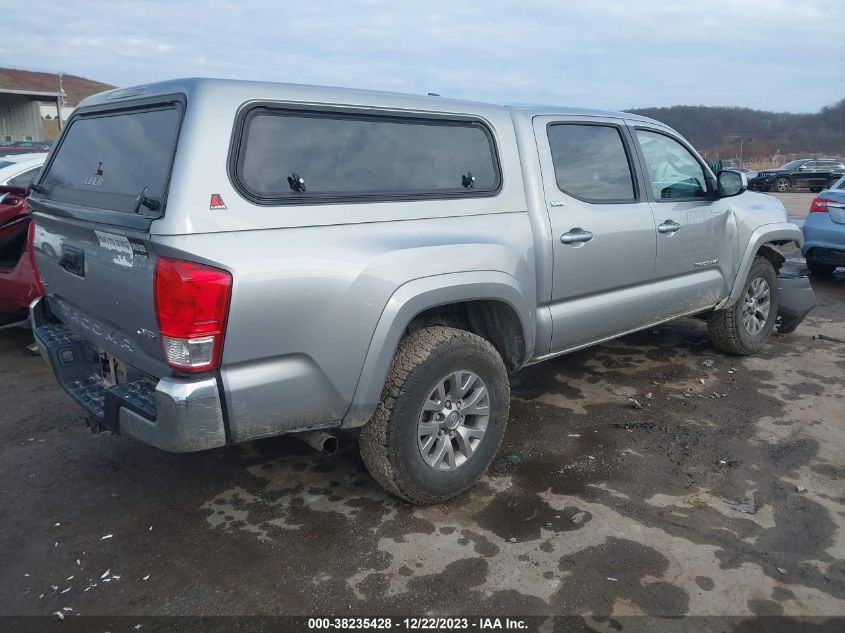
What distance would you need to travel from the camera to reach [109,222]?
2584 millimetres

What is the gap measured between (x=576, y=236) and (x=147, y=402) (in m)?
2.39

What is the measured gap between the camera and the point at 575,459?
12.3 feet

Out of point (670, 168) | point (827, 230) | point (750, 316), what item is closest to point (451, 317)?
point (670, 168)

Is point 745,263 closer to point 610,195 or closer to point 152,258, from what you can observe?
point 610,195

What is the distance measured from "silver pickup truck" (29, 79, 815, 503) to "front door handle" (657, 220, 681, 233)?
12.1 inches

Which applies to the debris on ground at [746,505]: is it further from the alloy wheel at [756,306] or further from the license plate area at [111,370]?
the license plate area at [111,370]

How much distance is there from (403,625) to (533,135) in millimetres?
2556

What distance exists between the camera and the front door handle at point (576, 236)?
12.1 feet

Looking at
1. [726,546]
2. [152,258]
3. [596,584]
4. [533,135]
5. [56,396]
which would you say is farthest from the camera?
[56,396]

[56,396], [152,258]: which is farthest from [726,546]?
[56,396]

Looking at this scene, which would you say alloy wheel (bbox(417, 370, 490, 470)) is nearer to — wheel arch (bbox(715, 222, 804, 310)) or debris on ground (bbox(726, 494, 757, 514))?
debris on ground (bbox(726, 494, 757, 514))

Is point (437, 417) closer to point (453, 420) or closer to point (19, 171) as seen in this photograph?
point (453, 420)

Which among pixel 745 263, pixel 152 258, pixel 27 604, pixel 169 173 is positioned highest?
pixel 169 173

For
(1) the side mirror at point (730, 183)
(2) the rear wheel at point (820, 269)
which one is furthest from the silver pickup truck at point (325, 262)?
(2) the rear wheel at point (820, 269)
